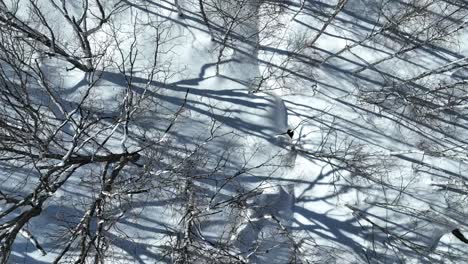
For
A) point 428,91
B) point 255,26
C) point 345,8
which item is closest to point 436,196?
point 428,91

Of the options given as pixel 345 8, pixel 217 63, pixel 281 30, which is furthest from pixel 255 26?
pixel 345 8

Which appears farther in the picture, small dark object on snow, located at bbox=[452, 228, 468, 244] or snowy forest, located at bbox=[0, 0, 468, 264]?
small dark object on snow, located at bbox=[452, 228, 468, 244]

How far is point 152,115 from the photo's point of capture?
6312 millimetres

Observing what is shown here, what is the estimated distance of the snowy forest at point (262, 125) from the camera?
6.09 m

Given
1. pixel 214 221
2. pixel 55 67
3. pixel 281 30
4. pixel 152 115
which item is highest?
pixel 281 30

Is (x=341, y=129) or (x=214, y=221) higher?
(x=341, y=129)

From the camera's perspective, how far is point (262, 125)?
21.7 ft

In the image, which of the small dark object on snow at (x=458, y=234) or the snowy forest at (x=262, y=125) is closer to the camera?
the snowy forest at (x=262, y=125)

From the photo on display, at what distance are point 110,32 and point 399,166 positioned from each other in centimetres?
447

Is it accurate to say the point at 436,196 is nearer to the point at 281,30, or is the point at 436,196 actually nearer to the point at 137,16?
the point at 281,30

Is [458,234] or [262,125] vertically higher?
[262,125]

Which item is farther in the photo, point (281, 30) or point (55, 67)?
point (281, 30)

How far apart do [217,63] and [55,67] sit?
2194mm

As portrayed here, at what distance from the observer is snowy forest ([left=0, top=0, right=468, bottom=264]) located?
609 cm
